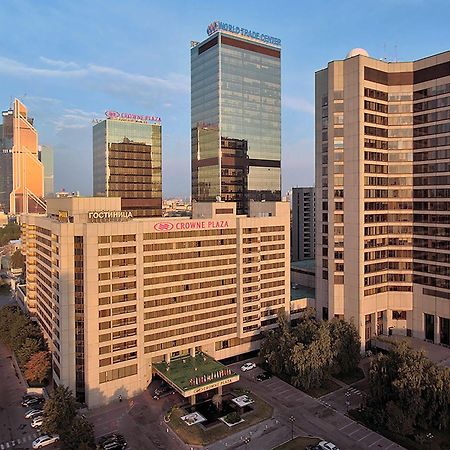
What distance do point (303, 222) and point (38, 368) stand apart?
442 feet

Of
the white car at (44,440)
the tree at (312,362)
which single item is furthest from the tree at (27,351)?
the tree at (312,362)

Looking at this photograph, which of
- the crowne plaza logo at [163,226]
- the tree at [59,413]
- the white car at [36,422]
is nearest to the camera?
the tree at [59,413]

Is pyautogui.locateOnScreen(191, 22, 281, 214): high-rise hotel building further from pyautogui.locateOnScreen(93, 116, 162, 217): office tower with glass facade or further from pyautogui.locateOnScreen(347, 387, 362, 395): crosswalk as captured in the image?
pyautogui.locateOnScreen(347, 387, 362, 395): crosswalk

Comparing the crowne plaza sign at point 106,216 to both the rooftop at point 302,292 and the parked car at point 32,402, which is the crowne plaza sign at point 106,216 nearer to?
the parked car at point 32,402

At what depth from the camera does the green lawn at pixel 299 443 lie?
67125 mm

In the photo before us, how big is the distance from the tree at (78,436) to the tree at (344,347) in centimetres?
4981

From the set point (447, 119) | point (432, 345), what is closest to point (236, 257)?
point (432, 345)

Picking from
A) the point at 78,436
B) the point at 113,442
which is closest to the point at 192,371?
the point at 113,442

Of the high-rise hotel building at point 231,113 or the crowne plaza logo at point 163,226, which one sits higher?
the high-rise hotel building at point 231,113

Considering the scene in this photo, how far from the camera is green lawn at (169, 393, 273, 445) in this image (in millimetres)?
69125

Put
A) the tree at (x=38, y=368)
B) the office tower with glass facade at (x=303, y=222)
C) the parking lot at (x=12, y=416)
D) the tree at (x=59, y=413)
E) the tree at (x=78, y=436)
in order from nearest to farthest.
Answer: the tree at (x=78, y=436), the tree at (x=59, y=413), the parking lot at (x=12, y=416), the tree at (x=38, y=368), the office tower with glass facade at (x=303, y=222)

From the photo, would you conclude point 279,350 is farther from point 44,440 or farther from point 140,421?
point 44,440

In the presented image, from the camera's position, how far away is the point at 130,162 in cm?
18800

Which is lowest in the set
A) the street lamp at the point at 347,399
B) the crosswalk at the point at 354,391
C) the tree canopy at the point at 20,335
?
the street lamp at the point at 347,399
